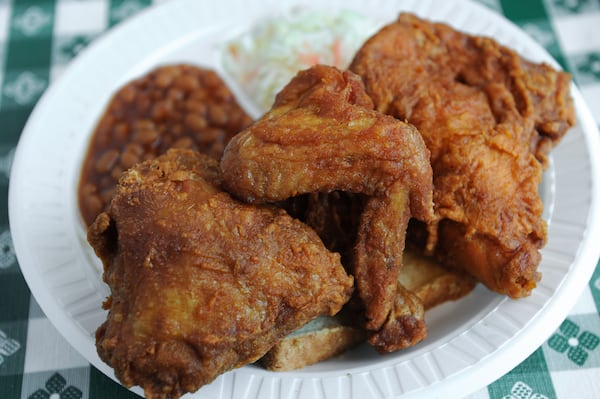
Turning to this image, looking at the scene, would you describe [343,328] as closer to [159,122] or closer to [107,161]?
[107,161]

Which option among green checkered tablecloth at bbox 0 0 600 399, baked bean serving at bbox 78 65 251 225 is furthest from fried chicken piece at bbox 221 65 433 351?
baked bean serving at bbox 78 65 251 225

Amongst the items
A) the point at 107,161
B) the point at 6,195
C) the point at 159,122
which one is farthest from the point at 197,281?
the point at 6,195

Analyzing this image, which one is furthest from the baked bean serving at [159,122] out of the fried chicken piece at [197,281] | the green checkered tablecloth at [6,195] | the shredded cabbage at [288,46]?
the fried chicken piece at [197,281]

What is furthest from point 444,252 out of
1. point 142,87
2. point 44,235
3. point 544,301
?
point 142,87

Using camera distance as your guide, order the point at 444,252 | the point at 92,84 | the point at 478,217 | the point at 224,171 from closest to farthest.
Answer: the point at 224,171, the point at 478,217, the point at 444,252, the point at 92,84

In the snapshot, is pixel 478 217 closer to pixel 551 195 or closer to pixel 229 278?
pixel 551 195
